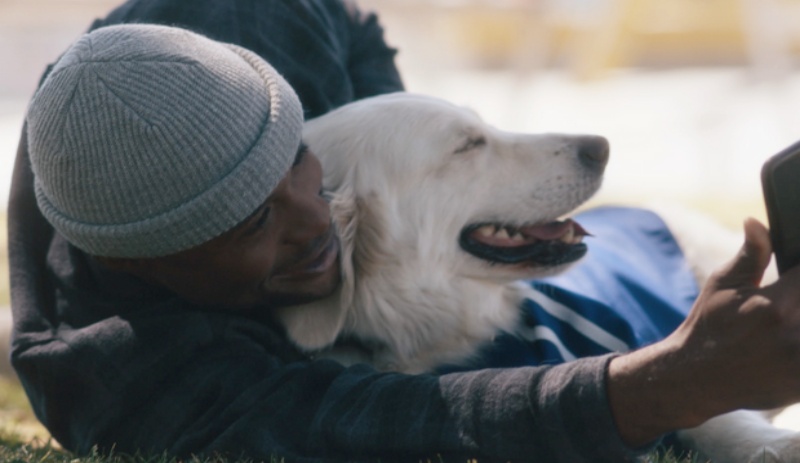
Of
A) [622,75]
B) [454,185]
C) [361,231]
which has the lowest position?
[622,75]

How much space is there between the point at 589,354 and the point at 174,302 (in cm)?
114

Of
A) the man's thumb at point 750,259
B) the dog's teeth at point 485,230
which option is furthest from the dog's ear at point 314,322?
the man's thumb at point 750,259

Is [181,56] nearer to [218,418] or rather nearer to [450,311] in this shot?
[218,418]

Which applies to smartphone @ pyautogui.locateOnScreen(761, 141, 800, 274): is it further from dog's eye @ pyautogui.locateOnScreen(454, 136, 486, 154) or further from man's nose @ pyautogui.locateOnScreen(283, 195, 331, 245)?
dog's eye @ pyautogui.locateOnScreen(454, 136, 486, 154)

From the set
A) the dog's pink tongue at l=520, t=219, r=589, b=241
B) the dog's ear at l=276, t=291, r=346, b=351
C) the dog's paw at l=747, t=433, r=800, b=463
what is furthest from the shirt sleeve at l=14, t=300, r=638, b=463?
the dog's pink tongue at l=520, t=219, r=589, b=241

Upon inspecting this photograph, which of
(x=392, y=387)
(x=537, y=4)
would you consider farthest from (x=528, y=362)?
(x=537, y=4)

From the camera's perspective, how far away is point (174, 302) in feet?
8.59

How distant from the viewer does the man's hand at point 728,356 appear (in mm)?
1832

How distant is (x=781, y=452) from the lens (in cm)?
258

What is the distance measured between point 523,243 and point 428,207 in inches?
10.9

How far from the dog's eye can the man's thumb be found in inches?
52.1

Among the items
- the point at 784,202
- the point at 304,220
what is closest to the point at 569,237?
the point at 304,220

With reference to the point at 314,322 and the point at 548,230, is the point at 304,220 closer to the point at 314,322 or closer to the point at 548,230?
the point at 314,322

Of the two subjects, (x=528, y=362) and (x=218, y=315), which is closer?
(x=218, y=315)
